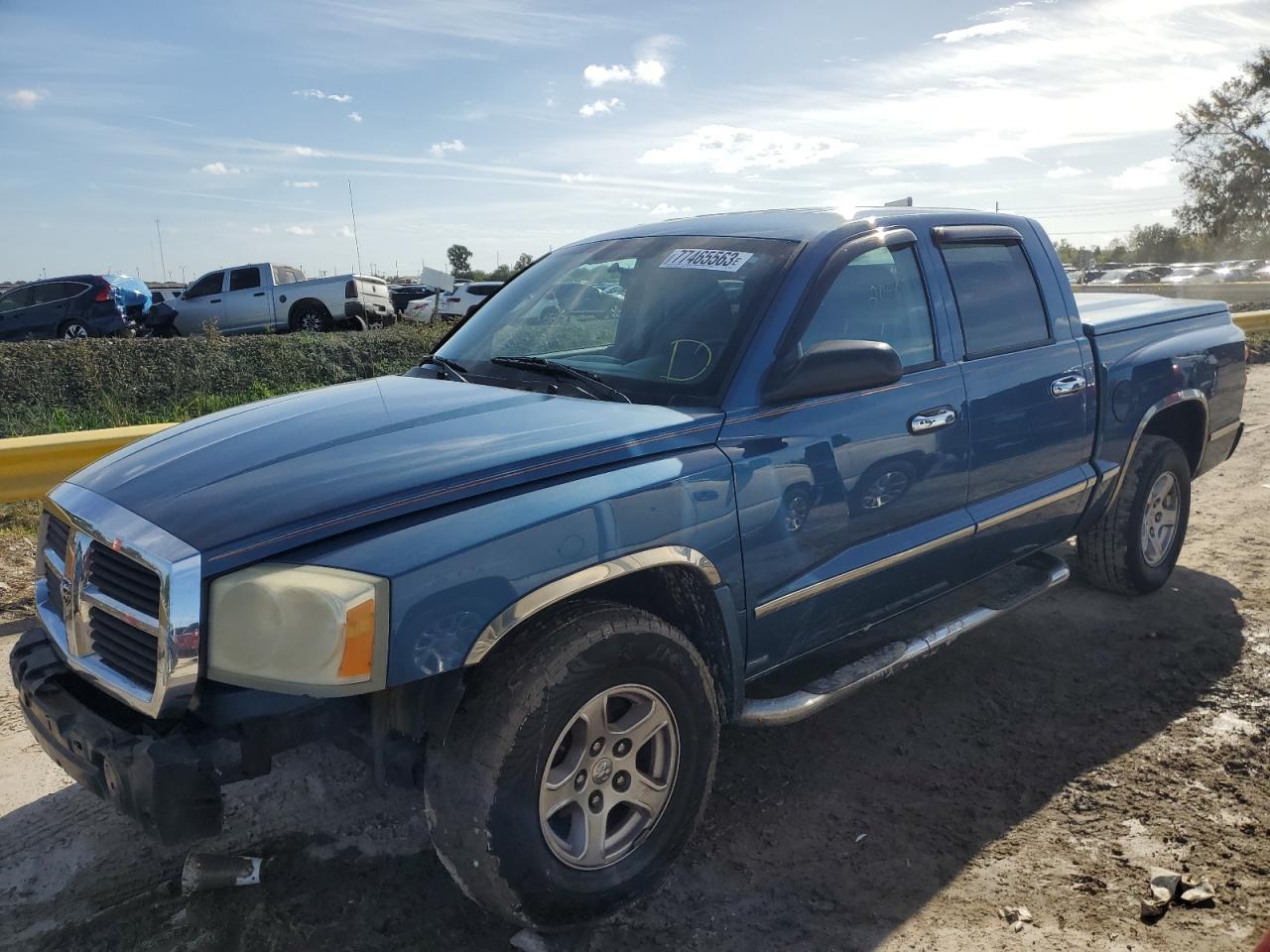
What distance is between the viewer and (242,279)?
2009 cm

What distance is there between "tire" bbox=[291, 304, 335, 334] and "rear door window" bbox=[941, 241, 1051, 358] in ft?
57.7

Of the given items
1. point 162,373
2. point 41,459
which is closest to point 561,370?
point 41,459

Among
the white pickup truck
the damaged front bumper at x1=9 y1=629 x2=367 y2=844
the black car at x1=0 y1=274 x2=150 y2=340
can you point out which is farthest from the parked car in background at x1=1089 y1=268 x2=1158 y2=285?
the damaged front bumper at x1=9 y1=629 x2=367 y2=844

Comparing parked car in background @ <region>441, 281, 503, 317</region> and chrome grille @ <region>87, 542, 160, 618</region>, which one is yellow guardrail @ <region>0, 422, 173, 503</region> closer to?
chrome grille @ <region>87, 542, 160, 618</region>

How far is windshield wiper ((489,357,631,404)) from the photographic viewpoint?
3012mm

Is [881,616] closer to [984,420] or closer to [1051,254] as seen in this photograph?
[984,420]

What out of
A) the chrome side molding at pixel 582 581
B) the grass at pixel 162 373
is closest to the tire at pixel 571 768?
the chrome side molding at pixel 582 581

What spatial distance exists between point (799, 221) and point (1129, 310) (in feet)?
7.44

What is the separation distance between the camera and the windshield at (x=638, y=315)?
3.03m

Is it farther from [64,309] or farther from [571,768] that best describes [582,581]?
[64,309]

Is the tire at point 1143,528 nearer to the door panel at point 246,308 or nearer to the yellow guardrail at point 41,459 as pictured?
the yellow guardrail at point 41,459

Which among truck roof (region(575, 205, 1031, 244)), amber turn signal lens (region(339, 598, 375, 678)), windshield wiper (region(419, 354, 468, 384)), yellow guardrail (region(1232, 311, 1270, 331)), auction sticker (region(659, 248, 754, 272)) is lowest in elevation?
yellow guardrail (region(1232, 311, 1270, 331))

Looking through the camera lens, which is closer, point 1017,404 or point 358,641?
point 358,641

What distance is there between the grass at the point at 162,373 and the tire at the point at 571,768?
24.9ft
